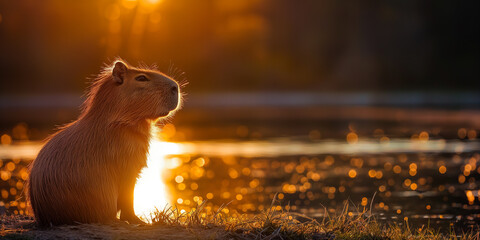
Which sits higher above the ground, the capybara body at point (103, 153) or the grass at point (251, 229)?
the capybara body at point (103, 153)

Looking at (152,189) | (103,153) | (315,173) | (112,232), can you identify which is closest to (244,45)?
(315,173)

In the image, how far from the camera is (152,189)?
13641mm

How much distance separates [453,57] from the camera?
6341cm

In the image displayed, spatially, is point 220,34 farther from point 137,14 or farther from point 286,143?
point 286,143

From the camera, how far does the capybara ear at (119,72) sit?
6840 millimetres

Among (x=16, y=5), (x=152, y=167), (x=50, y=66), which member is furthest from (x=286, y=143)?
(x=16, y=5)

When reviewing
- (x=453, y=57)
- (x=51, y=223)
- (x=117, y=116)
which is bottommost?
(x=51, y=223)

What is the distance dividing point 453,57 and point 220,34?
20800 mm

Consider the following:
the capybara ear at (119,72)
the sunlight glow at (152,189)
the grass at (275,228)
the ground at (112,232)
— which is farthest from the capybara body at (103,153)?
the grass at (275,228)

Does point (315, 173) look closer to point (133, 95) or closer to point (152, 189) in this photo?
point (152, 189)

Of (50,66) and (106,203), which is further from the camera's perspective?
(50,66)

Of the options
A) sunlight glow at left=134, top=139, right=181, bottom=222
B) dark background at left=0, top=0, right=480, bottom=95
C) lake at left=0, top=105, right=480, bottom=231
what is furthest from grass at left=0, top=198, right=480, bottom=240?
dark background at left=0, top=0, right=480, bottom=95

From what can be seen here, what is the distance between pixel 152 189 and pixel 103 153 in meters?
6.90

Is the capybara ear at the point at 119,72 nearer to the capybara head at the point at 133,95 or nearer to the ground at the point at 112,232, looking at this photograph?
the capybara head at the point at 133,95
